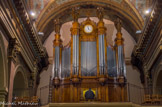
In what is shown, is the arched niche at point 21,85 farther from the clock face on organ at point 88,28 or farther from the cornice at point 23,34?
the clock face on organ at point 88,28

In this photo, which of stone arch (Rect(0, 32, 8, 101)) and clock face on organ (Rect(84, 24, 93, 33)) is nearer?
stone arch (Rect(0, 32, 8, 101))

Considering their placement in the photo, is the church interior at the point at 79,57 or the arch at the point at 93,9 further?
the arch at the point at 93,9

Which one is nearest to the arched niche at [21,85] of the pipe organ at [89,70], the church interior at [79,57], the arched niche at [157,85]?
the church interior at [79,57]

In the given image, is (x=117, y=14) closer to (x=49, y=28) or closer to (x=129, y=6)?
(x=129, y=6)

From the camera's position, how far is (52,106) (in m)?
13.3

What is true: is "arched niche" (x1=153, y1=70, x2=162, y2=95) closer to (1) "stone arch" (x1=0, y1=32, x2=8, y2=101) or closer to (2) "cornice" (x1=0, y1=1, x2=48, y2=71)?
(2) "cornice" (x1=0, y1=1, x2=48, y2=71)

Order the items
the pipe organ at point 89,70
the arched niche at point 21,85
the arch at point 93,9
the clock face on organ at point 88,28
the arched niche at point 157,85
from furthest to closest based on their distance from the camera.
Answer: the arch at point 93,9
the clock face on organ at point 88,28
the pipe organ at point 89,70
the arched niche at point 157,85
the arched niche at point 21,85

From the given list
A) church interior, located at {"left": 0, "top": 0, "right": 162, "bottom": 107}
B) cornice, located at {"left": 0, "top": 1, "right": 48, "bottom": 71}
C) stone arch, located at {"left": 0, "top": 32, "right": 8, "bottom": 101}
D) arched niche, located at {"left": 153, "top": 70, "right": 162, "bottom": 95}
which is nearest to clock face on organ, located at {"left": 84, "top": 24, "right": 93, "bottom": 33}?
church interior, located at {"left": 0, "top": 0, "right": 162, "bottom": 107}

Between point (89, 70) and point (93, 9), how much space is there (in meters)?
5.64

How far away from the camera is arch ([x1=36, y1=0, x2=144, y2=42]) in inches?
739

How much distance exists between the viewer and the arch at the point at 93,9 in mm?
18781

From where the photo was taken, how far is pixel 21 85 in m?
15.8

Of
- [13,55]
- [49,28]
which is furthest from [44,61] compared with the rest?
[13,55]

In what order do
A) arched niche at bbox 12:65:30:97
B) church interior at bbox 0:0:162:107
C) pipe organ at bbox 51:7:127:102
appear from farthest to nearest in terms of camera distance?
1. pipe organ at bbox 51:7:127:102
2. arched niche at bbox 12:65:30:97
3. church interior at bbox 0:0:162:107
